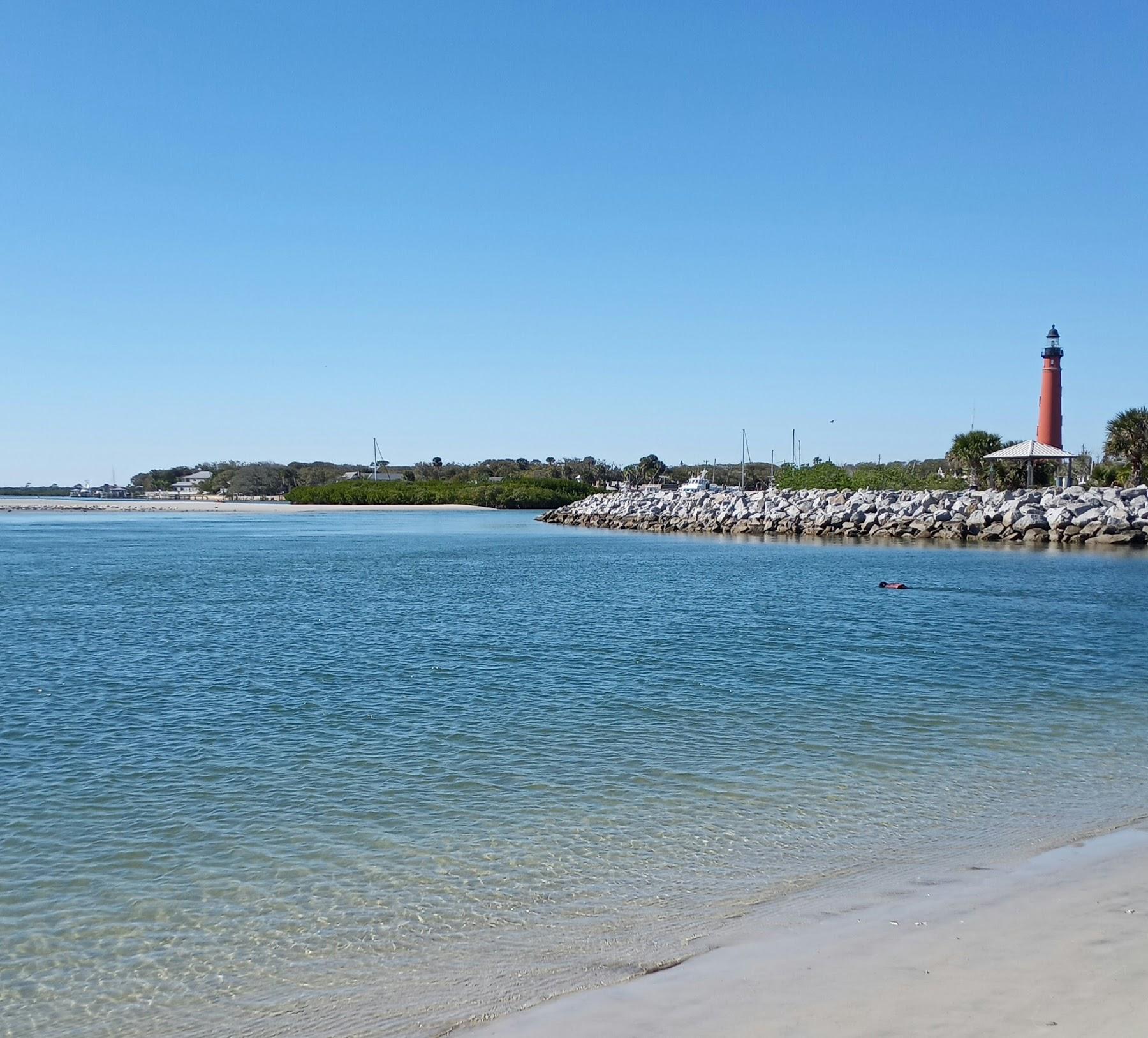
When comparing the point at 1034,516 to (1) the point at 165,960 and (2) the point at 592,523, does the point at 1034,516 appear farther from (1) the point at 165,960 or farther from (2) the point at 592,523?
(1) the point at 165,960

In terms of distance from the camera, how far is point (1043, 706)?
12.9 metres

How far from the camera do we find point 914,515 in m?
53.4

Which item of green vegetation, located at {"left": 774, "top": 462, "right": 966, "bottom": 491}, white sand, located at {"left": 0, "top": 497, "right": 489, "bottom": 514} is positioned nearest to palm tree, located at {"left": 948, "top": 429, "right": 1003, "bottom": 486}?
green vegetation, located at {"left": 774, "top": 462, "right": 966, "bottom": 491}

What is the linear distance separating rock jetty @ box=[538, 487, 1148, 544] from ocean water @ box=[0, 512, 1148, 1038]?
26.3 metres

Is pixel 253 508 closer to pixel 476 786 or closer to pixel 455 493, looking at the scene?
pixel 455 493

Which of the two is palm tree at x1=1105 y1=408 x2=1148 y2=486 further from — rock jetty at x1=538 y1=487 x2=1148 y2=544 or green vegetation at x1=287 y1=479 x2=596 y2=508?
green vegetation at x1=287 y1=479 x2=596 y2=508

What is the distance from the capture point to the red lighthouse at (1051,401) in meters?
64.4

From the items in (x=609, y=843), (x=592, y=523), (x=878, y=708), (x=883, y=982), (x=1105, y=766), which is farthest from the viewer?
(x=592, y=523)

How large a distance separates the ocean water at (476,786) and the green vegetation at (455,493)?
10309 centimetres

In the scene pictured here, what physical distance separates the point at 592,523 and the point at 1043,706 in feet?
222

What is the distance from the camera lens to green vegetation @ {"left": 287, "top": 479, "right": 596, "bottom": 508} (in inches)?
4973

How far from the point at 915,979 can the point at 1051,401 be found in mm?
66828

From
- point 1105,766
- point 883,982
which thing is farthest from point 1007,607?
point 883,982

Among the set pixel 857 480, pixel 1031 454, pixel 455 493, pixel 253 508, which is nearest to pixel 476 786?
pixel 1031 454
